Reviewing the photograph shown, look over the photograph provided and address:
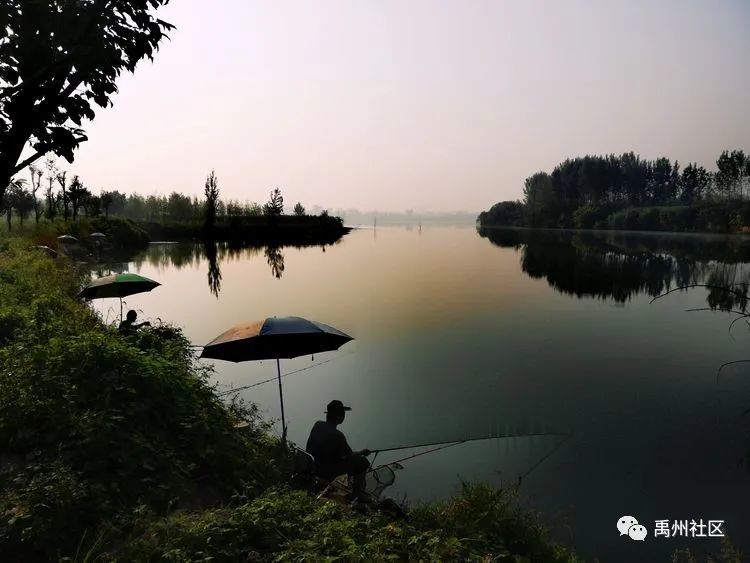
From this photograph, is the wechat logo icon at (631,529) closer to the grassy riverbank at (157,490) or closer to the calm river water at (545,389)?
the calm river water at (545,389)

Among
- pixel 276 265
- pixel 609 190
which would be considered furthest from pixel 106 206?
pixel 609 190

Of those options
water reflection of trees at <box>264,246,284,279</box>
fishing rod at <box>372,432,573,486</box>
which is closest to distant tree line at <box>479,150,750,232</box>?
water reflection of trees at <box>264,246,284,279</box>

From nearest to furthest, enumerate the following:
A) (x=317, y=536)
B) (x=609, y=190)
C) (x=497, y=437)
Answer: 1. (x=317, y=536)
2. (x=497, y=437)
3. (x=609, y=190)

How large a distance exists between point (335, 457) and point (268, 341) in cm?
208

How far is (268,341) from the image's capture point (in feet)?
24.4

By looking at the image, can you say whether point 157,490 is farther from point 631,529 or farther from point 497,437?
point 497,437

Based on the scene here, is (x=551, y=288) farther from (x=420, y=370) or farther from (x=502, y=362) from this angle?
(x=420, y=370)

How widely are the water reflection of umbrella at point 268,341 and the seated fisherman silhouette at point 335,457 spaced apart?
94 centimetres

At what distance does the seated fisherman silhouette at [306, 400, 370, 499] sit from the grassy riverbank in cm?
55

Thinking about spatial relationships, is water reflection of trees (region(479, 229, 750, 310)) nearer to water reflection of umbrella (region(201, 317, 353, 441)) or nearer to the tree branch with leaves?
water reflection of umbrella (region(201, 317, 353, 441))

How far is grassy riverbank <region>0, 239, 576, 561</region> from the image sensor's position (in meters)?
4.01

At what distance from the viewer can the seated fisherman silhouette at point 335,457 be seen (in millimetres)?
6227

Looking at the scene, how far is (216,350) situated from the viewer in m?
7.43

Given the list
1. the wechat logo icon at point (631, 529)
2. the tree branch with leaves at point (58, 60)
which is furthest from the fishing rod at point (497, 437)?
the tree branch with leaves at point (58, 60)
